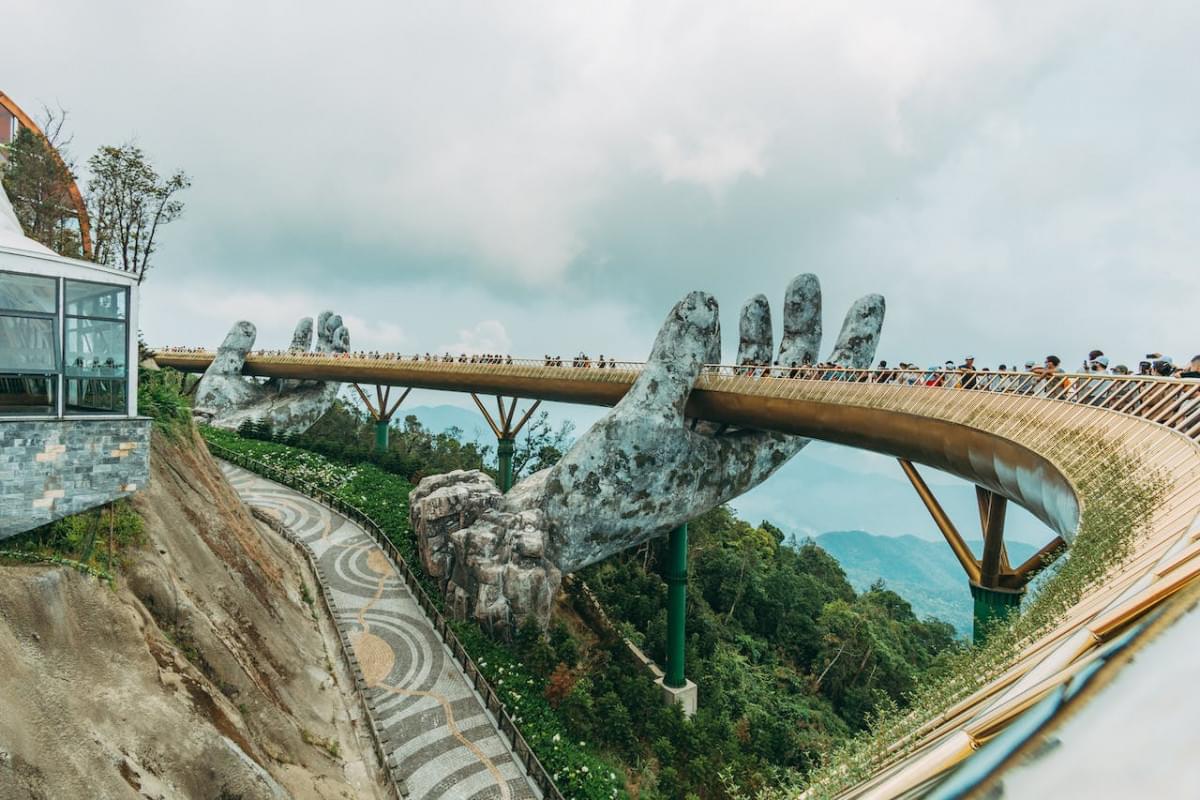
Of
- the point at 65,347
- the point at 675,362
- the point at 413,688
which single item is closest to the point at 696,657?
the point at 413,688

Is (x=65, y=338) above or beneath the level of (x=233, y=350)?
beneath

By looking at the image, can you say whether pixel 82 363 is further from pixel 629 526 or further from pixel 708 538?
pixel 708 538

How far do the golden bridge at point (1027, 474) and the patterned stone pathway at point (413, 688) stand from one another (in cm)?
1261

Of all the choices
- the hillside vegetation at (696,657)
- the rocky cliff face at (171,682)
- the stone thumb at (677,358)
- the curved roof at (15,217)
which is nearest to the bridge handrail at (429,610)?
the hillside vegetation at (696,657)

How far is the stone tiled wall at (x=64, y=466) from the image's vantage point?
11.2m

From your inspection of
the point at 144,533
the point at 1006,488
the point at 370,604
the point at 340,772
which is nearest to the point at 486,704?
the point at 340,772

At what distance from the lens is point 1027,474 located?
9.14 meters

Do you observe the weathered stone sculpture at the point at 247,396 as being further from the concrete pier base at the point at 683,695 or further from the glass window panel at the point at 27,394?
the concrete pier base at the point at 683,695

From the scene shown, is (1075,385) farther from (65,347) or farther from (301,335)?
(301,335)

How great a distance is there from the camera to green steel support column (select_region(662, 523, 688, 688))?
74.6 ft

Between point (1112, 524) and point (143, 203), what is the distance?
42.7 metres

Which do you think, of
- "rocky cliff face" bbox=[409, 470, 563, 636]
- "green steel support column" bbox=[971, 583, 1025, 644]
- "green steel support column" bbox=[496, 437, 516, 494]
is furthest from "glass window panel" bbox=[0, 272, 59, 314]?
"green steel support column" bbox=[971, 583, 1025, 644]

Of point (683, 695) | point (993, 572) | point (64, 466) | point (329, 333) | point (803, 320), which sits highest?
point (329, 333)

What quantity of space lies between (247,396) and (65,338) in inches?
1528
